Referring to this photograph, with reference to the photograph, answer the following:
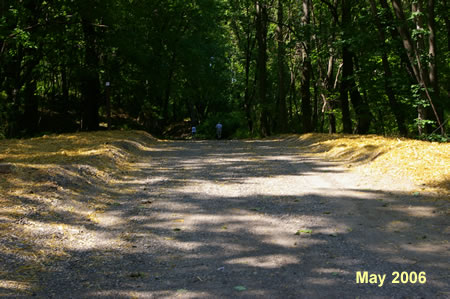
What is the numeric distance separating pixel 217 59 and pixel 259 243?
35841 millimetres

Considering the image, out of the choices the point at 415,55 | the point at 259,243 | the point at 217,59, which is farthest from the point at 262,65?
the point at 259,243

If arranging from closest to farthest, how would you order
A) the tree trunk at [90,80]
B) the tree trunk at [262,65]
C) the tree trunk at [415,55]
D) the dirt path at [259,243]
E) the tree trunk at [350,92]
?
the dirt path at [259,243]
the tree trunk at [415,55]
the tree trunk at [350,92]
the tree trunk at [90,80]
the tree trunk at [262,65]

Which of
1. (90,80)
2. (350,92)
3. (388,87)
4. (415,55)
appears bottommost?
(388,87)

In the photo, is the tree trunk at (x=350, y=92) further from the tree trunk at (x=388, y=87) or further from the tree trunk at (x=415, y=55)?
the tree trunk at (x=415, y=55)

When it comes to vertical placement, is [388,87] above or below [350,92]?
below

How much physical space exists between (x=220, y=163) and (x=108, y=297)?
8358 millimetres

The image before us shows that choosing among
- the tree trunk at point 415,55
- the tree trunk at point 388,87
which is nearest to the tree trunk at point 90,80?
the tree trunk at point 388,87

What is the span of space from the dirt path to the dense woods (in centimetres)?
609

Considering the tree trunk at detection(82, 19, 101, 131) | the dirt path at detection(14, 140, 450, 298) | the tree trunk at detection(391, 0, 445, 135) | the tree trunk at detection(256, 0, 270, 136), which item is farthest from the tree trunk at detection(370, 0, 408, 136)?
the tree trunk at detection(256, 0, 270, 136)

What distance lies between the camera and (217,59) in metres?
39.5

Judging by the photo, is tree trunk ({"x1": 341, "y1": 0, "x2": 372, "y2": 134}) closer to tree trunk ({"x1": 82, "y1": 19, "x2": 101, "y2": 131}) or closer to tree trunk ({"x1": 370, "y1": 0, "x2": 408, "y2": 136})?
tree trunk ({"x1": 370, "y1": 0, "x2": 408, "y2": 136})

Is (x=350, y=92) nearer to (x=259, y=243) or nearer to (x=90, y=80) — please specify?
→ (x=90, y=80)

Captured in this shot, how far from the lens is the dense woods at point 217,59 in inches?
602

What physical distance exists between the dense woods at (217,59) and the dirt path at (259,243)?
6.09m
